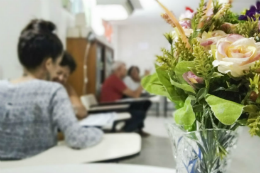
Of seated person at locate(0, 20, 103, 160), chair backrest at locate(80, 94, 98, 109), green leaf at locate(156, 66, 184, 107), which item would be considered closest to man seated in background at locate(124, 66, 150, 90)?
chair backrest at locate(80, 94, 98, 109)

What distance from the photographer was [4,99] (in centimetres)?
122

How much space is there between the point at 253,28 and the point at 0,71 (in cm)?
118

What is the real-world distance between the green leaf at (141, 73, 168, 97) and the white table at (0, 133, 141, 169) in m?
0.52

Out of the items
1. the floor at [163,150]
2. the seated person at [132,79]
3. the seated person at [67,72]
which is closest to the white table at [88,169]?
the seated person at [67,72]

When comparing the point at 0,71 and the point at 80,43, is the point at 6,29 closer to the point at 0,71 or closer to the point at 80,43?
the point at 0,71

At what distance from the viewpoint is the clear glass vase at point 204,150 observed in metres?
0.64

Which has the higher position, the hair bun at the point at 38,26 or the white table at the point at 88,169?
the hair bun at the point at 38,26

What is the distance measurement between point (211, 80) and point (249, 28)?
14cm

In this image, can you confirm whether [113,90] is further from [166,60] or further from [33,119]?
[166,60]

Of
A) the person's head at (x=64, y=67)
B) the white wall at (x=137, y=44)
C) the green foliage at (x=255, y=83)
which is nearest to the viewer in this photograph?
the green foliage at (x=255, y=83)

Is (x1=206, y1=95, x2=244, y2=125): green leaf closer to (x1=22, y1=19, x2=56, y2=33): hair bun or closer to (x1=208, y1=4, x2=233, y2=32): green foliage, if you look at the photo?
(x1=208, y1=4, x2=233, y2=32): green foliage

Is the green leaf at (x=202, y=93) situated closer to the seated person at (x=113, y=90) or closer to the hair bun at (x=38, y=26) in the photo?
the hair bun at (x=38, y=26)

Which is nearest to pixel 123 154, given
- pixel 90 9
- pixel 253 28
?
pixel 253 28

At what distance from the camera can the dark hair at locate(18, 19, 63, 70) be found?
1.40m
